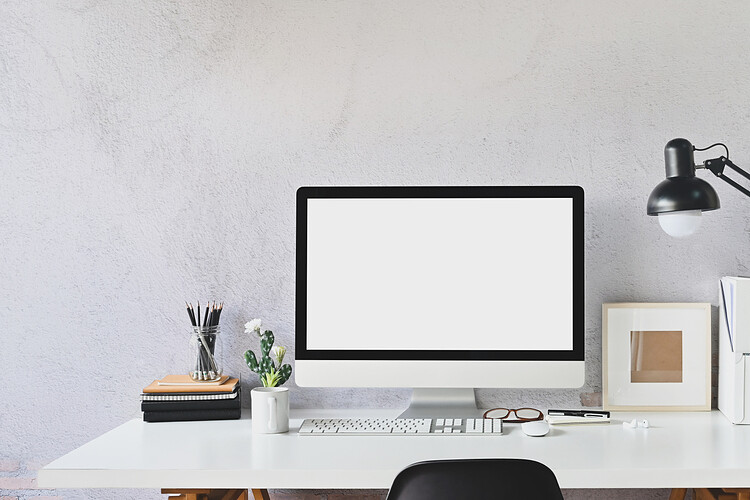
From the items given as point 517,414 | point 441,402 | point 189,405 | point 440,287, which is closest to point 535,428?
point 517,414

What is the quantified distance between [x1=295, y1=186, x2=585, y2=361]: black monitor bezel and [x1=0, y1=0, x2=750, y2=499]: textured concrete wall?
202 millimetres

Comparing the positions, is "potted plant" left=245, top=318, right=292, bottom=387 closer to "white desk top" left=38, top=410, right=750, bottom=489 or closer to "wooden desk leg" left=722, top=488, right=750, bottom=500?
"white desk top" left=38, top=410, right=750, bottom=489

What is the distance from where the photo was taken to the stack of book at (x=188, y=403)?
1812 millimetres

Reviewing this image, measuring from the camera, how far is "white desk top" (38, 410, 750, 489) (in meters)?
1.39

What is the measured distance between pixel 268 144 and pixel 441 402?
88cm

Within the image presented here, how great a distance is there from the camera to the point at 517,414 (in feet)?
6.00

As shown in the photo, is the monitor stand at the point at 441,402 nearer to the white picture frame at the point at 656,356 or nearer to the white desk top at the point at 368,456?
the white desk top at the point at 368,456

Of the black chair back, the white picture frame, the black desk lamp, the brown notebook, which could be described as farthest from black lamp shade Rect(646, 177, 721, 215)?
the brown notebook

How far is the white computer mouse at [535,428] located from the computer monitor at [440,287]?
0.12m

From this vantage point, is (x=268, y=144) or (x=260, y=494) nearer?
(x=260, y=494)

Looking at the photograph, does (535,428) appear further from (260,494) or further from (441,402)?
(260,494)

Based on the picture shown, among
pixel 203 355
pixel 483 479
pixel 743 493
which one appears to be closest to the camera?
pixel 483 479

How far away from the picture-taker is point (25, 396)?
6.64ft

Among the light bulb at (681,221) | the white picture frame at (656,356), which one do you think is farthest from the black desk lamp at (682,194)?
the white picture frame at (656,356)
